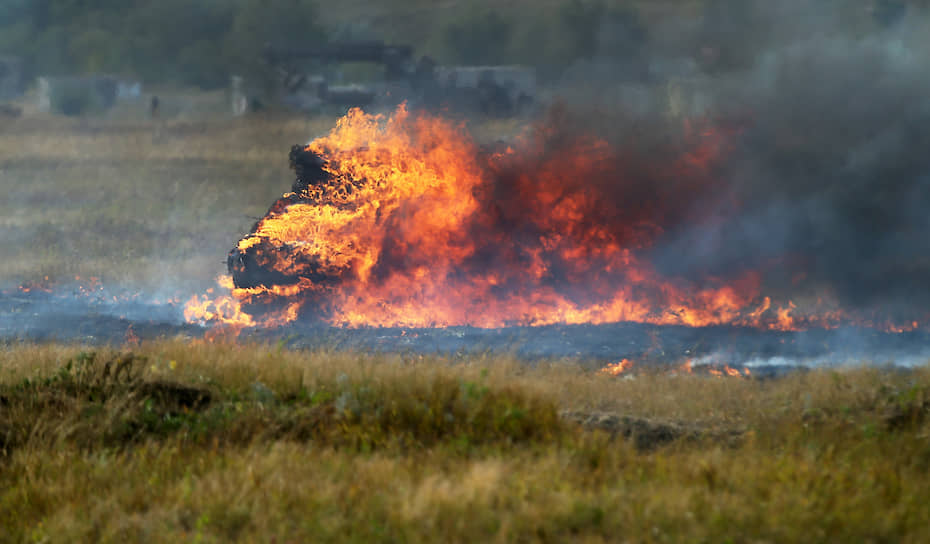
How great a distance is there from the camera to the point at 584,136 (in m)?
18.0

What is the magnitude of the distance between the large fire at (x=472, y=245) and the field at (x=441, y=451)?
173 inches

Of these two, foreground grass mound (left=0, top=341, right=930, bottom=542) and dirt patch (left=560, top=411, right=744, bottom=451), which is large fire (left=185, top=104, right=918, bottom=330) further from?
dirt patch (left=560, top=411, right=744, bottom=451)

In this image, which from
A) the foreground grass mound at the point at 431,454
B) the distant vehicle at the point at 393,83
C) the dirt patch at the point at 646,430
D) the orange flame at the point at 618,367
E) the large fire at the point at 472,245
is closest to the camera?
the foreground grass mound at the point at 431,454

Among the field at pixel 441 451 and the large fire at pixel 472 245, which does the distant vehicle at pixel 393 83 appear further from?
the field at pixel 441 451

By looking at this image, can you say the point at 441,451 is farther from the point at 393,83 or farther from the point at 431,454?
the point at 393,83

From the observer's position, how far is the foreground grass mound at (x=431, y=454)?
17.6ft

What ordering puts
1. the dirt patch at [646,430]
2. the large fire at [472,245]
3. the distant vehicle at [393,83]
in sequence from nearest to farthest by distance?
the dirt patch at [646,430]
the large fire at [472,245]
the distant vehicle at [393,83]

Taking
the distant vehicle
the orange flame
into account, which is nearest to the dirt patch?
the orange flame

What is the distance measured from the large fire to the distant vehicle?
5171 mm

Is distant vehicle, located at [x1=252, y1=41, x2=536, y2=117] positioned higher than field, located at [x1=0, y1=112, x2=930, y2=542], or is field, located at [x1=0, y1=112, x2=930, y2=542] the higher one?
distant vehicle, located at [x1=252, y1=41, x2=536, y2=117]

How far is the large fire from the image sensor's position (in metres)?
16.3

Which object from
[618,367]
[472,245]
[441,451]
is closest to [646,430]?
[441,451]

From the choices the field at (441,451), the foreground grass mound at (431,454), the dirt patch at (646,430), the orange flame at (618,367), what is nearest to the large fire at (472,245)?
the orange flame at (618,367)

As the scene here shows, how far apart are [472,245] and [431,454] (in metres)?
9.96
